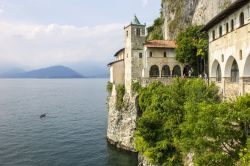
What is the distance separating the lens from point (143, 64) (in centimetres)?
5512

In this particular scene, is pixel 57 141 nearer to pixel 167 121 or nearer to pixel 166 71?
pixel 166 71

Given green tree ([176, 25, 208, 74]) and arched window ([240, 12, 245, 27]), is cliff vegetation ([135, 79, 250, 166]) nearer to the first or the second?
arched window ([240, 12, 245, 27])

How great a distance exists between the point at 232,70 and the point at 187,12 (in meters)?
31.5

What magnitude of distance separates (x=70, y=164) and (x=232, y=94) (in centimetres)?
2664

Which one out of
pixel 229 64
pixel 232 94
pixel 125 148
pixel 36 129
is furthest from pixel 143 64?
pixel 36 129

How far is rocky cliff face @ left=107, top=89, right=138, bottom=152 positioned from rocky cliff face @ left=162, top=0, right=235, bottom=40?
2189 centimetres

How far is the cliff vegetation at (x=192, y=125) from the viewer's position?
903 inches

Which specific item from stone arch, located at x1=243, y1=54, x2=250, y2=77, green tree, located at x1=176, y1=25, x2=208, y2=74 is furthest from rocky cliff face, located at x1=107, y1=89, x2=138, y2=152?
stone arch, located at x1=243, y1=54, x2=250, y2=77

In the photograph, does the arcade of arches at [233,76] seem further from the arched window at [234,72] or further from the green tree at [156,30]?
the green tree at [156,30]

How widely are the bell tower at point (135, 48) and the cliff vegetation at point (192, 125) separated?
5.76m

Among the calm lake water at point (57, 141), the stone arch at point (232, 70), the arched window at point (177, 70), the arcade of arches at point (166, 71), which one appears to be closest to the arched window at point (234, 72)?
the stone arch at point (232, 70)

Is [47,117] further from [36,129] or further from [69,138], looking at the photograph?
[69,138]

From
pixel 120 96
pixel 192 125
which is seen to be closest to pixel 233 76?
pixel 192 125

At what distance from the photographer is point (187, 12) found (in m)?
67.1
